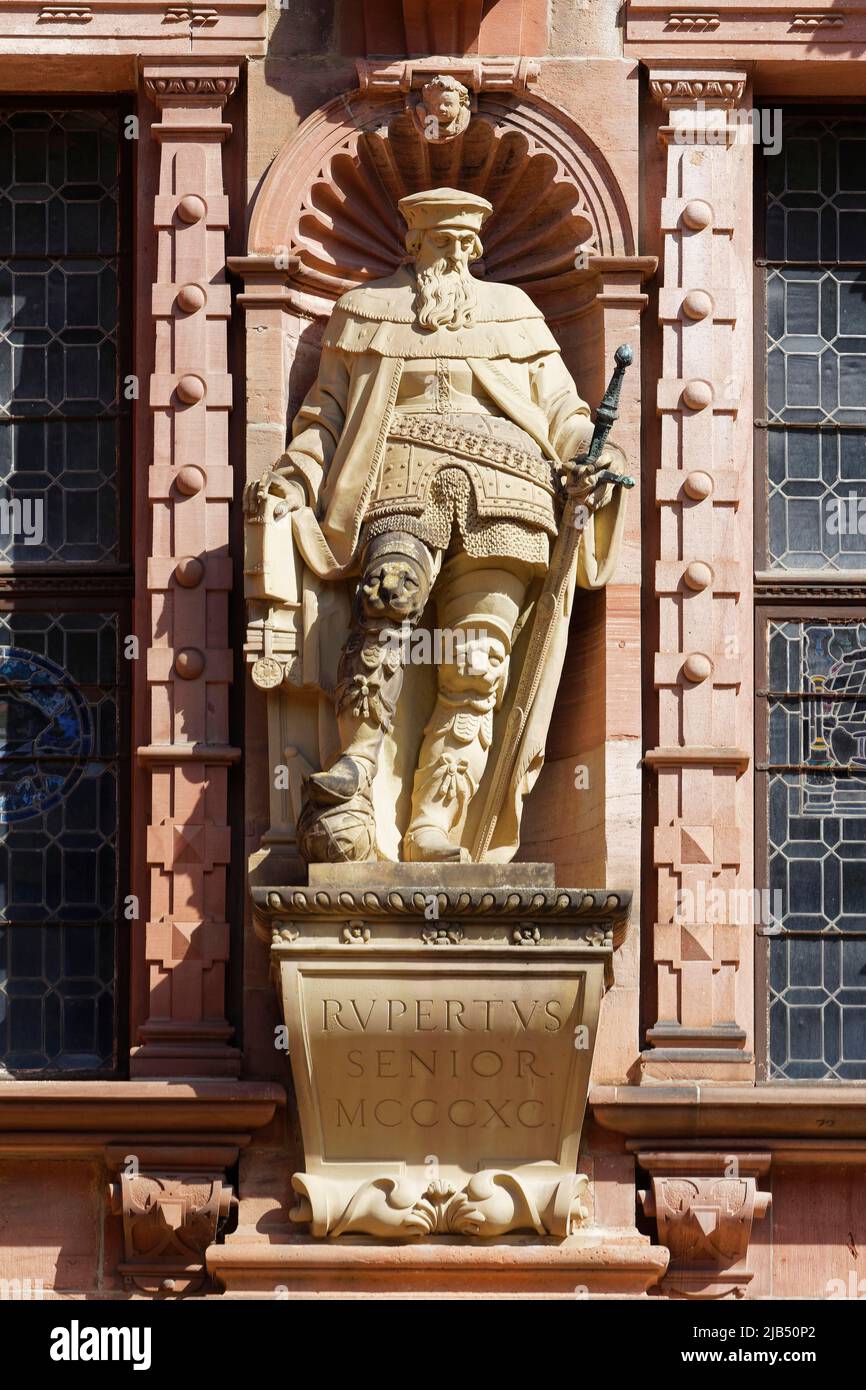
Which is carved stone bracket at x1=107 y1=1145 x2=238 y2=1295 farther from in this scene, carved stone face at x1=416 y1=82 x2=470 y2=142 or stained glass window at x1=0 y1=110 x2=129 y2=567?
carved stone face at x1=416 y1=82 x2=470 y2=142

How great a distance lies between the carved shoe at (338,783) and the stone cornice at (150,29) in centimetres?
316

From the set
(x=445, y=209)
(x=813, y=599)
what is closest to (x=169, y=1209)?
(x=813, y=599)

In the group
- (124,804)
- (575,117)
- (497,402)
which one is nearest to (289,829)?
(124,804)

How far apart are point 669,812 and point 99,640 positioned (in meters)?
2.50

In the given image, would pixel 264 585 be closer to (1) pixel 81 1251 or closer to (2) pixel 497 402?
(2) pixel 497 402

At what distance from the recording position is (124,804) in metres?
14.8

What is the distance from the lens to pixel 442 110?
581 inches

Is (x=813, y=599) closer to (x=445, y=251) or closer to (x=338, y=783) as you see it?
(x=445, y=251)

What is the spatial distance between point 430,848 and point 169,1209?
1.70 meters

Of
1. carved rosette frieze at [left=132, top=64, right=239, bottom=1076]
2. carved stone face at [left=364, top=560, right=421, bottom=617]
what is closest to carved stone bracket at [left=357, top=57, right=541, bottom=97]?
carved rosette frieze at [left=132, top=64, right=239, bottom=1076]

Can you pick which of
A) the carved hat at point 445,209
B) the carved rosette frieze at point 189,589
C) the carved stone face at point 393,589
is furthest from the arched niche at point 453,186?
the carved stone face at point 393,589

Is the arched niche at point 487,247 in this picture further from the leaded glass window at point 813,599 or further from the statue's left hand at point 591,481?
the leaded glass window at point 813,599

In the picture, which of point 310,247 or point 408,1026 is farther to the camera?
point 310,247

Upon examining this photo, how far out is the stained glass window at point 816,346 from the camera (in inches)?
595
